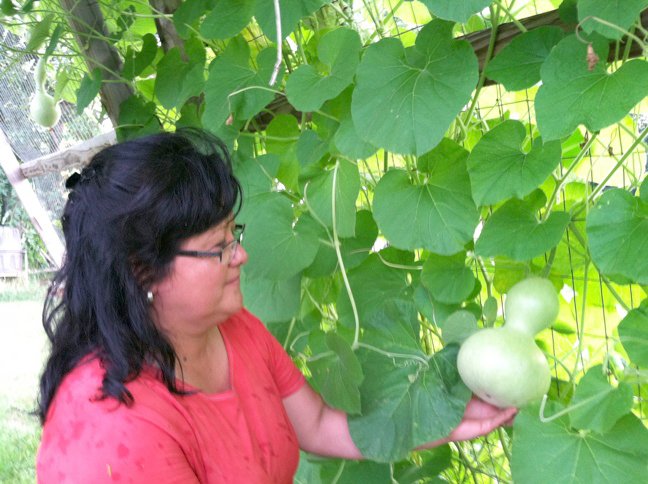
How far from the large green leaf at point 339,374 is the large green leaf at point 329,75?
0.25 metres

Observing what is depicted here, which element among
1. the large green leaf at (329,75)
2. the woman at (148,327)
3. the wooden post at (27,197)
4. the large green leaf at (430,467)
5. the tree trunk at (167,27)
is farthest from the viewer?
the wooden post at (27,197)

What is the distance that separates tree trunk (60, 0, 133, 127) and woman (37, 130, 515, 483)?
47cm

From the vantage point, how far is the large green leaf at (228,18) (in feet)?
2.99

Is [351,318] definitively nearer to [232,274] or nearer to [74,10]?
[232,274]

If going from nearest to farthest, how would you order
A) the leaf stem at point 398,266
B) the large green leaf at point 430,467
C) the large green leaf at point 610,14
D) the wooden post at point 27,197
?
the large green leaf at point 610,14 → the leaf stem at point 398,266 → the large green leaf at point 430,467 → the wooden post at point 27,197

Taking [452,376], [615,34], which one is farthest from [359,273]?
Answer: [615,34]

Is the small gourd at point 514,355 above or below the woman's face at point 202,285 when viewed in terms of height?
below

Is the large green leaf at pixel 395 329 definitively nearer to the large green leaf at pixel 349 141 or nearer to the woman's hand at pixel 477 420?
the woman's hand at pixel 477 420

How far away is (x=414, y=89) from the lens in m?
0.74

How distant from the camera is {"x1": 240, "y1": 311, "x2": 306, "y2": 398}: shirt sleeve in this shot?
40.1 inches

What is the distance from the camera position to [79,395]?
0.73 m

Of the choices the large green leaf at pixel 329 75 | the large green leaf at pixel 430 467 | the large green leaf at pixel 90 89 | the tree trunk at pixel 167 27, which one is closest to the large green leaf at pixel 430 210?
the large green leaf at pixel 329 75

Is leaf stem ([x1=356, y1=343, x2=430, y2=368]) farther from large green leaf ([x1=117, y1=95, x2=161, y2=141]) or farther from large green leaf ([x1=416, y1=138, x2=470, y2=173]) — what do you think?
large green leaf ([x1=117, y1=95, x2=161, y2=141])

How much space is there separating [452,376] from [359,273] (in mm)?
206
